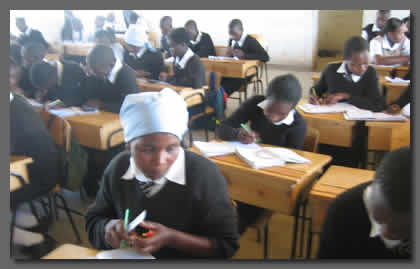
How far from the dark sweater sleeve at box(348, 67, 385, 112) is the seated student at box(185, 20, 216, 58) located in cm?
83

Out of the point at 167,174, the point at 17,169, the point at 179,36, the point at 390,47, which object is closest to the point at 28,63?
the point at 17,169

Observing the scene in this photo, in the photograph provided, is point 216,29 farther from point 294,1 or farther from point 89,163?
point 89,163

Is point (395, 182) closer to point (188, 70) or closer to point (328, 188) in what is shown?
point (328, 188)

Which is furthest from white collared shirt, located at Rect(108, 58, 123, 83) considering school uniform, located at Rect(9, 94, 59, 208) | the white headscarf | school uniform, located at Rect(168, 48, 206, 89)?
school uniform, located at Rect(168, 48, 206, 89)

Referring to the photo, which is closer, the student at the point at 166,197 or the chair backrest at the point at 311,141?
the student at the point at 166,197

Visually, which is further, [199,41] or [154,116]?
[199,41]

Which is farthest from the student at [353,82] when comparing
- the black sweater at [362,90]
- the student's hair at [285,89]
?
the student's hair at [285,89]

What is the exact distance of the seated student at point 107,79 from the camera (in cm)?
150

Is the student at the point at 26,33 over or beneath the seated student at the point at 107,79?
over

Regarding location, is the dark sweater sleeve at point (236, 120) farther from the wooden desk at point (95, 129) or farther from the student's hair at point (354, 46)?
the wooden desk at point (95, 129)

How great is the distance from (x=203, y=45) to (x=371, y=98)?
95 centimetres

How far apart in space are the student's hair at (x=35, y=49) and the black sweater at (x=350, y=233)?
1.17m

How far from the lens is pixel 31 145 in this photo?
134 cm

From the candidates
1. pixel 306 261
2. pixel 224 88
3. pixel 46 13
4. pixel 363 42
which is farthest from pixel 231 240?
pixel 224 88
